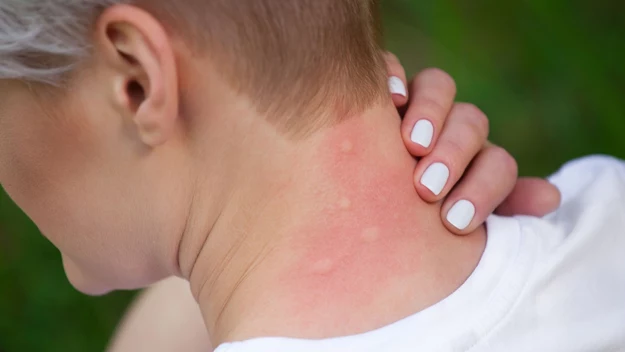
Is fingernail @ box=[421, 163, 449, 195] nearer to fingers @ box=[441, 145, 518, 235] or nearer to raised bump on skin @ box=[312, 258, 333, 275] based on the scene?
fingers @ box=[441, 145, 518, 235]

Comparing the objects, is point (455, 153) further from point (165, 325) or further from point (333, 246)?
point (165, 325)

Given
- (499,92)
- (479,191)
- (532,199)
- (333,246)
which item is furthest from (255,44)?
(499,92)

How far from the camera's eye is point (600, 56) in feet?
6.42

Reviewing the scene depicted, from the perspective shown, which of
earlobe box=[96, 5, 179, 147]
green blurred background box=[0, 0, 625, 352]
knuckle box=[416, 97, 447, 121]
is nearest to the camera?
earlobe box=[96, 5, 179, 147]

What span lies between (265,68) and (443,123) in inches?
11.9

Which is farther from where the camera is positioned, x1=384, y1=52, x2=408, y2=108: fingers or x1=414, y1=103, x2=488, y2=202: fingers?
x1=384, y1=52, x2=408, y2=108: fingers

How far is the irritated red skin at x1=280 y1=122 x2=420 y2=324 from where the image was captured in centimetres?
77

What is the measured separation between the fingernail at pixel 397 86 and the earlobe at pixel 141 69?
322 millimetres

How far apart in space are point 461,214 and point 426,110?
153 millimetres

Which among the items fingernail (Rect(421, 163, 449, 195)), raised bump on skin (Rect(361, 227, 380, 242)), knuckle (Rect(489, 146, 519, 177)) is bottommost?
knuckle (Rect(489, 146, 519, 177))

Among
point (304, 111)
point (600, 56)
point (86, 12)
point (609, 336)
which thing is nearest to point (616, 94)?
point (600, 56)

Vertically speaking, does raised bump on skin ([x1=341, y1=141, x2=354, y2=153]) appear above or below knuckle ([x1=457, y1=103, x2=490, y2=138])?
above

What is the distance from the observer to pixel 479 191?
0.93 m

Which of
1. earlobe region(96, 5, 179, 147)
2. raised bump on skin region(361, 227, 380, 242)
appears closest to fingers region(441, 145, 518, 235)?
raised bump on skin region(361, 227, 380, 242)
